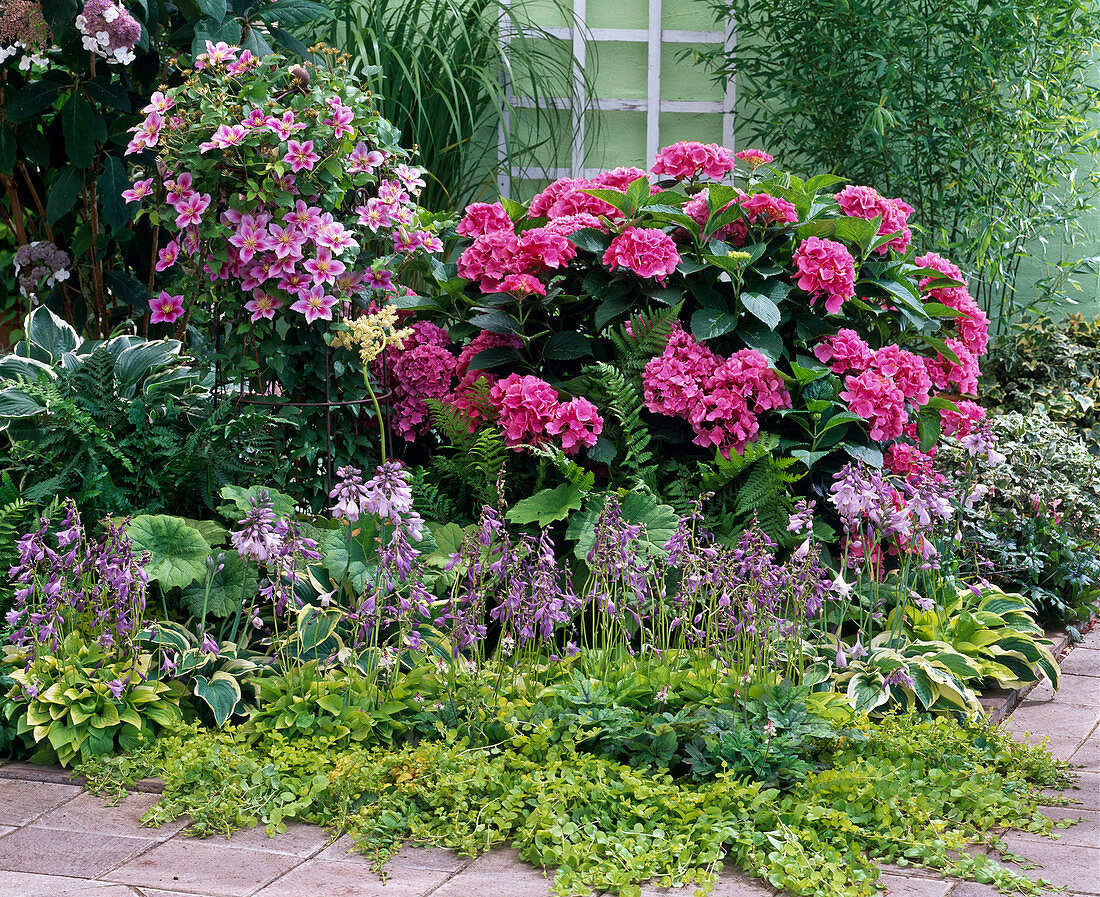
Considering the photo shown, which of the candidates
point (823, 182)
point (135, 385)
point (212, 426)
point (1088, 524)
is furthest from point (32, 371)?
point (1088, 524)

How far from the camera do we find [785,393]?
325 centimetres

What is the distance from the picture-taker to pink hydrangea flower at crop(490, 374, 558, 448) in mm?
3168

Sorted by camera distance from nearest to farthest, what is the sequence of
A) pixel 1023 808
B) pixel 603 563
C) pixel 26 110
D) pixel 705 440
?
1. pixel 1023 808
2. pixel 603 563
3. pixel 705 440
4. pixel 26 110

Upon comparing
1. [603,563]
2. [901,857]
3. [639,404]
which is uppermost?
[639,404]

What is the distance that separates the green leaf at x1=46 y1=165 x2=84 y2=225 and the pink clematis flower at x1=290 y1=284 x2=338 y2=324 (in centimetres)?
110

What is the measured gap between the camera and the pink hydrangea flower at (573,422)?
314 centimetres

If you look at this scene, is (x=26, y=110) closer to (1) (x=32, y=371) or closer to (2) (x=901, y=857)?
(1) (x=32, y=371)

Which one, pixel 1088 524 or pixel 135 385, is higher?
pixel 135 385

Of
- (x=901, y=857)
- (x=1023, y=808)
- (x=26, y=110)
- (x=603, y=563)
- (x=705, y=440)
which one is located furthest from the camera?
(x=26, y=110)

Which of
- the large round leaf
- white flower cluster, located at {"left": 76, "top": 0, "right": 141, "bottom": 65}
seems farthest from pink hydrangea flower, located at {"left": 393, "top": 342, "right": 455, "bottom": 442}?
white flower cluster, located at {"left": 76, "top": 0, "right": 141, "bottom": 65}

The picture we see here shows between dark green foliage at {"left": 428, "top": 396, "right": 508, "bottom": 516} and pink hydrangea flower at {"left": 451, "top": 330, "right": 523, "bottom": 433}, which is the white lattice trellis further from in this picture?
dark green foliage at {"left": 428, "top": 396, "right": 508, "bottom": 516}

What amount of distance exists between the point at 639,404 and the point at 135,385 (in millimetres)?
1479

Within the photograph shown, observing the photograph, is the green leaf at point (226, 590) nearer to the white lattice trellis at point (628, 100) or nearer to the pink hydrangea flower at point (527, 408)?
the pink hydrangea flower at point (527, 408)

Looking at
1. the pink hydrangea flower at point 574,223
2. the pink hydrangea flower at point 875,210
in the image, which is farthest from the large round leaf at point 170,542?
the pink hydrangea flower at point 875,210
